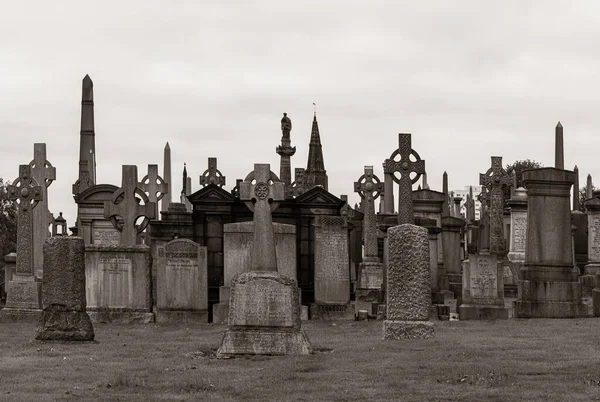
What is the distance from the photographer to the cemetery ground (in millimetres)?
13438

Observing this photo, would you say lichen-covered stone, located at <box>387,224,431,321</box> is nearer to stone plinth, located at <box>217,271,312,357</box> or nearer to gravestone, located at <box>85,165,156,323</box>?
stone plinth, located at <box>217,271,312,357</box>

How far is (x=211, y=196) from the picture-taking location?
3056 cm

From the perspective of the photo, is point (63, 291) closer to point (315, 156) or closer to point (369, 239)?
point (369, 239)

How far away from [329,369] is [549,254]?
9.47m

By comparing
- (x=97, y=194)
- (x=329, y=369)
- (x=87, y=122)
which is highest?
(x=87, y=122)

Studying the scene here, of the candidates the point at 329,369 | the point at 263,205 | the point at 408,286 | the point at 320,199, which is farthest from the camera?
the point at 320,199

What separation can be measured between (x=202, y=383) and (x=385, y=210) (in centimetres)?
3020

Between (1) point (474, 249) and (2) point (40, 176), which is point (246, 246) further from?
(1) point (474, 249)

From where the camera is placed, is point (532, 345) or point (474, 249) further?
point (474, 249)

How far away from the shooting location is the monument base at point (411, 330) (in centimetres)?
1886

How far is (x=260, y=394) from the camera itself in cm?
1352

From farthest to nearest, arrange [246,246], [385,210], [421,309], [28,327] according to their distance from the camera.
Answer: [385,210], [246,246], [28,327], [421,309]

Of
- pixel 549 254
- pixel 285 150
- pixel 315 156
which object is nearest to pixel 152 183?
pixel 549 254

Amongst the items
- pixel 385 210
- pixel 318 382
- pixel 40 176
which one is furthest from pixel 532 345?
pixel 385 210
